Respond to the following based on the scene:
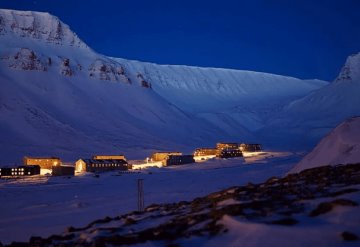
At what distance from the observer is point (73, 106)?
135875mm

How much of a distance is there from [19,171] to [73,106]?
73.5m

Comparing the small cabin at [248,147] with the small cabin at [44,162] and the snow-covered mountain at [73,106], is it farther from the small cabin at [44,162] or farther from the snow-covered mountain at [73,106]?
the small cabin at [44,162]

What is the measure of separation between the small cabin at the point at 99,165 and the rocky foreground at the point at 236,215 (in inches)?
2273

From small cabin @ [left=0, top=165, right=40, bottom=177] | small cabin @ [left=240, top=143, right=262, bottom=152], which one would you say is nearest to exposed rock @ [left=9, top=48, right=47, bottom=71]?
small cabin @ [left=240, top=143, right=262, bottom=152]

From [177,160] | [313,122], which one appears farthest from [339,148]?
[313,122]

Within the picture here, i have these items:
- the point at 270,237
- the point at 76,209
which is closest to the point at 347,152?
the point at 270,237

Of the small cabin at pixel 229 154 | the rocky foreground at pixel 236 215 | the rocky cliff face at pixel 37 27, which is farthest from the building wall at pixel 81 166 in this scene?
the rocky cliff face at pixel 37 27

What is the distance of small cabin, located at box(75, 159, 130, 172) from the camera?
6881 centimetres

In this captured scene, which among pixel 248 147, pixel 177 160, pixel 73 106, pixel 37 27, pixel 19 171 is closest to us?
pixel 19 171

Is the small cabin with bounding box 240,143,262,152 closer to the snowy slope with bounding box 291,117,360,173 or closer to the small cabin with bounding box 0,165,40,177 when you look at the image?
the small cabin with bounding box 0,165,40,177

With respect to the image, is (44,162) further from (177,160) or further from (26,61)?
(26,61)

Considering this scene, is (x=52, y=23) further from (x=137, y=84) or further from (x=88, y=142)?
(x=88, y=142)

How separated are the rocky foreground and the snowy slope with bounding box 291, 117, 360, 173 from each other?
767 centimetres

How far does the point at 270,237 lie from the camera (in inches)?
298
